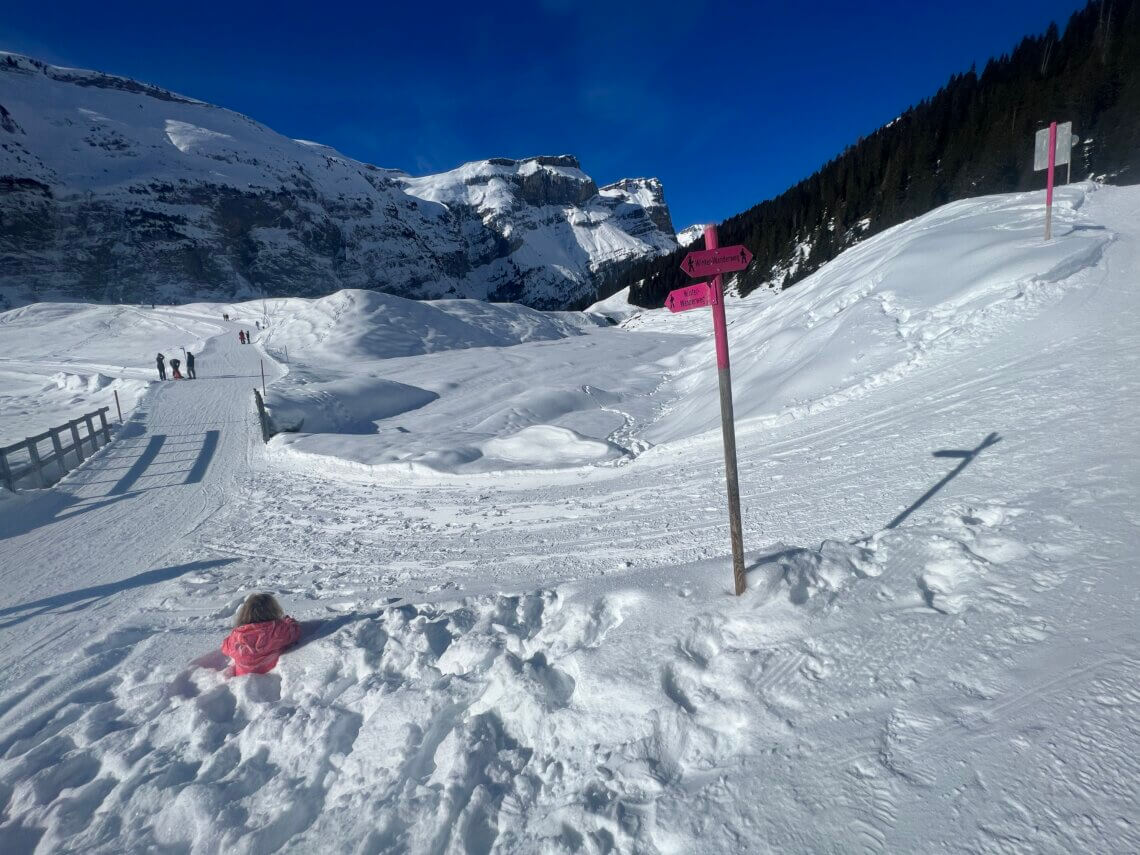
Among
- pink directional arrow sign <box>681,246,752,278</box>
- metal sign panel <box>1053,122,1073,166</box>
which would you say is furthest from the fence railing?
metal sign panel <box>1053,122,1073,166</box>

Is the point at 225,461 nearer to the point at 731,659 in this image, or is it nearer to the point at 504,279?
the point at 731,659

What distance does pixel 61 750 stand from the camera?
3318 mm

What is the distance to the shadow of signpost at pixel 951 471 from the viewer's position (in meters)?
4.43

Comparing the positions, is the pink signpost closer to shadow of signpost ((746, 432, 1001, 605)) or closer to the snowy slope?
shadow of signpost ((746, 432, 1001, 605))

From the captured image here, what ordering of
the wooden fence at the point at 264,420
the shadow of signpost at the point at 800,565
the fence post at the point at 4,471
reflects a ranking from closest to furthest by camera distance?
the shadow of signpost at the point at 800,565, the fence post at the point at 4,471, the wooden fence at the point at 264,420

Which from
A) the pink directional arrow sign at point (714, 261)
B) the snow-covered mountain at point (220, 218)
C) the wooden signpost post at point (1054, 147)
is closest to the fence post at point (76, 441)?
the pink directional arrow sign at point (714, 261)

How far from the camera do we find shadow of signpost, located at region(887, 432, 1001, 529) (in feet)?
14.5

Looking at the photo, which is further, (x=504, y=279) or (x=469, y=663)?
(x=504, y=279)

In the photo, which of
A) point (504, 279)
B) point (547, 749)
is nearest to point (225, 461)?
point (547, 749)

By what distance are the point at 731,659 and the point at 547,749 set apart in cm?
119

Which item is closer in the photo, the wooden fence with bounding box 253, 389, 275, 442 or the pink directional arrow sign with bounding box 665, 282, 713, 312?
the pink directional arrow sign with bounding box 665, 282, 713, 312

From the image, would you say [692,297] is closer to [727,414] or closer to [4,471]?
[727,414]

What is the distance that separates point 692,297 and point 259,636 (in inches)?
160

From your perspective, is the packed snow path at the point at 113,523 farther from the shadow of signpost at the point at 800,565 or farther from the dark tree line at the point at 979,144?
the dark tree line at the point at 979,144
